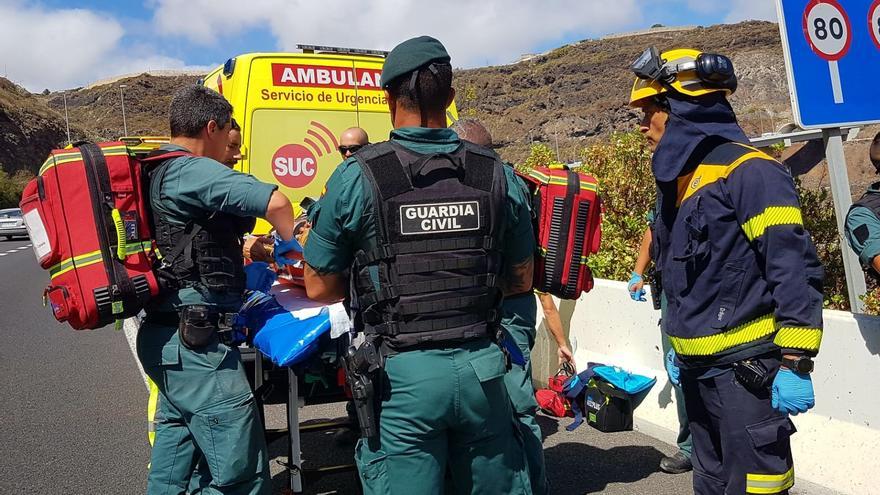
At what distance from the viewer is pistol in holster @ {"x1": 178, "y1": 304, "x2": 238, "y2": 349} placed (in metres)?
2.98

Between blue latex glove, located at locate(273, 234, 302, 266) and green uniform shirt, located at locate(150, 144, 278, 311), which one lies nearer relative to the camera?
green uniform shirt, located at locate(150, 144, 278, 311)

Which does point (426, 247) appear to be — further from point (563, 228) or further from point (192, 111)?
point (192, 111)

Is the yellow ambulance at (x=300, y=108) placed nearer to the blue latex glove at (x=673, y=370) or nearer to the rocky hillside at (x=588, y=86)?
the blue latex glove at (x=673, y=370)

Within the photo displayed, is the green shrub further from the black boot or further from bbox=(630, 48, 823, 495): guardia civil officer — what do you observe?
bbox=(630, 48, 823, 495): guardia civil officer

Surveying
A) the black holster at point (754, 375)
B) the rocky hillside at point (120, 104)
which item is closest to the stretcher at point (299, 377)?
the black holster at point (754, 375)

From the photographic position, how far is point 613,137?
743 centimetres

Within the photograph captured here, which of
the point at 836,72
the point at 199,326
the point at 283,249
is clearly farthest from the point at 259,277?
the point at 836,72

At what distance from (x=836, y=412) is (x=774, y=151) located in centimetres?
352

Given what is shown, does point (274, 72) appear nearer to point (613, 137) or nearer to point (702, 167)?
point (613, 137)

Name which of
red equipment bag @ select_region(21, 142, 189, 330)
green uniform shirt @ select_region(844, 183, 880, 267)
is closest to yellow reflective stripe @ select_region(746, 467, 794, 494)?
green uniform shirt @ select_region(844, 183, 880, 267)

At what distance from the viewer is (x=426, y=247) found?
230 cm

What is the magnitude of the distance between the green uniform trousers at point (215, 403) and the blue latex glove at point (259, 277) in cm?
47

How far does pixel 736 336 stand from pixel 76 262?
97.6 inches

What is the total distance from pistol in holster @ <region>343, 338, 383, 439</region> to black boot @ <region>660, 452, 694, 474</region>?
8.56ft
